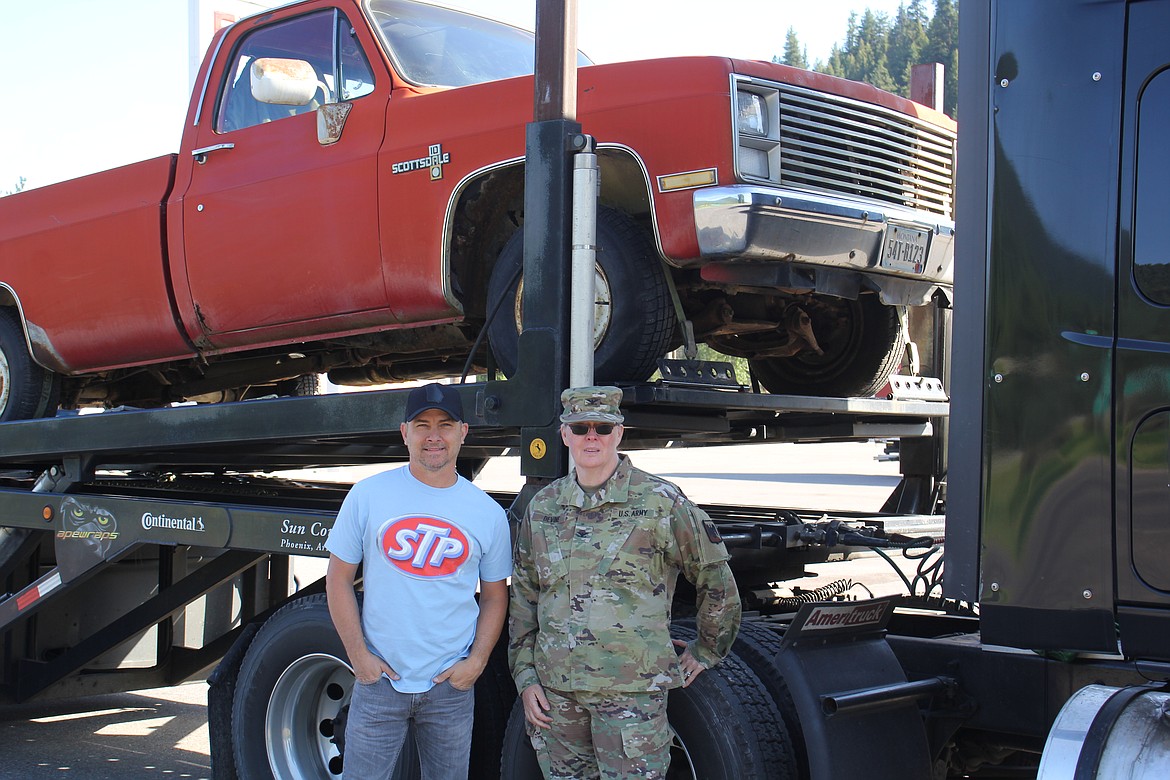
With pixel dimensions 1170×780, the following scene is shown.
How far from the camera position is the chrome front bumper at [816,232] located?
12.5 feet

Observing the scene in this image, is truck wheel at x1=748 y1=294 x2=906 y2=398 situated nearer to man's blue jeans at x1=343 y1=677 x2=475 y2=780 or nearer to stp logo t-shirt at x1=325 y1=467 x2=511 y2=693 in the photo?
stp logo t-shirt at x1=325 y1=467 x2=511 y2=693

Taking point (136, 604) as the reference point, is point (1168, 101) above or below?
above

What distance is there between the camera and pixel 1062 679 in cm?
305

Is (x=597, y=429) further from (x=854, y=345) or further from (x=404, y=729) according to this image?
(x=854, y=345)

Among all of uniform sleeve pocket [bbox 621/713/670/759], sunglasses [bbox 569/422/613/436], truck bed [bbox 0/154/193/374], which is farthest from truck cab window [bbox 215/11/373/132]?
uniform sleeve pocket [bbox 621/713/670/759]

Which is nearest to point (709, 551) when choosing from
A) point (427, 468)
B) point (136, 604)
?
point (427, 468)

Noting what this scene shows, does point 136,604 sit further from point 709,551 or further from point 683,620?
point 709,551

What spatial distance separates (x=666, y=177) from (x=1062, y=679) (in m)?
1.83

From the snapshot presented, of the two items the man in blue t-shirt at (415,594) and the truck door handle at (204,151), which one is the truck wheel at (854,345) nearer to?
the man in blue t-shirt at (415,594)

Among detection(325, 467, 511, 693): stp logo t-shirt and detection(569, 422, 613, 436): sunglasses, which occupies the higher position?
detection(569, 422, 613, 436): sunglasses

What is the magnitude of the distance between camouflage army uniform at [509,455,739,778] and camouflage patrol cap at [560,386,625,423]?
15 cm

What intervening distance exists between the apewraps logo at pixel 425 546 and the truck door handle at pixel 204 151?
2.33 metres

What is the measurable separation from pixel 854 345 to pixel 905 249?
909 mm

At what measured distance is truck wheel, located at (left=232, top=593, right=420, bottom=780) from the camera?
4121 mm
